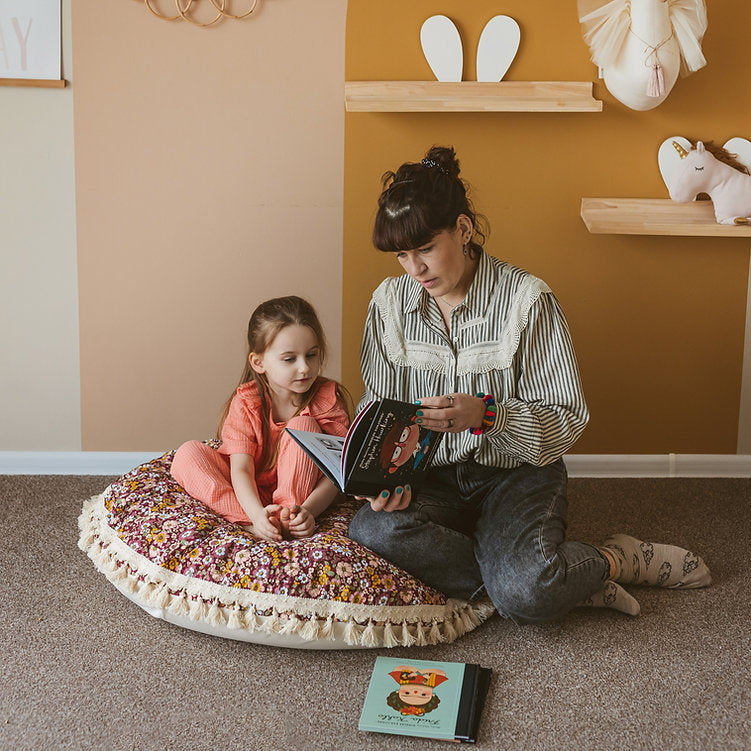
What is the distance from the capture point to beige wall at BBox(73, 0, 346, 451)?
2277 millimetres

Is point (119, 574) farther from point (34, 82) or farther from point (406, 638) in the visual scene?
point (34, 82)

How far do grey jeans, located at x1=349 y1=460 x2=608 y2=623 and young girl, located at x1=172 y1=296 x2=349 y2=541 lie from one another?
0.16 m

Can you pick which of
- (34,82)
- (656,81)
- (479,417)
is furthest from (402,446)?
(34,82)

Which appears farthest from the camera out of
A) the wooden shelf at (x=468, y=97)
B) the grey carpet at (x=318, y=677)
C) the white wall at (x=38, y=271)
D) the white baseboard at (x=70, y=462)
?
the white baseboard at (x=70, y=462)

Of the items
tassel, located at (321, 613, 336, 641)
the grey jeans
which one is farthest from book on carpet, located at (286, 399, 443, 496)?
tassel, located at (321, 613, 336, 641)

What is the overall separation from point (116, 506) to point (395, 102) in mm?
1152

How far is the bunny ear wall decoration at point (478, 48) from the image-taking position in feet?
7.30

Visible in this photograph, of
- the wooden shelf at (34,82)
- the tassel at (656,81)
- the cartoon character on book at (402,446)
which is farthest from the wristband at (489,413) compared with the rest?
the wooden shelf at (34,82)

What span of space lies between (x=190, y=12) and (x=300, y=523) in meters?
1.34

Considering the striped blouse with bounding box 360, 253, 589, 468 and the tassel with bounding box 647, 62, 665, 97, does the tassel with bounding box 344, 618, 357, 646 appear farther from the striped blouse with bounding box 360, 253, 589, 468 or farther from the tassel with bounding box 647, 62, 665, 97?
the tassel with bounding box 647, 62, 665, 97

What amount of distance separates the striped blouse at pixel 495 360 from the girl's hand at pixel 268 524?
1.08ft

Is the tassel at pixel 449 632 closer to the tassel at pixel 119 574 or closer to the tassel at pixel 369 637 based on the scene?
the tassel at pixel 369 637

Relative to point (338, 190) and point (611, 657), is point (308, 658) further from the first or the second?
point (338, 190)

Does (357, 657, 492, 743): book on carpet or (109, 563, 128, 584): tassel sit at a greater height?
(109, 563, 128, 584): tassel
